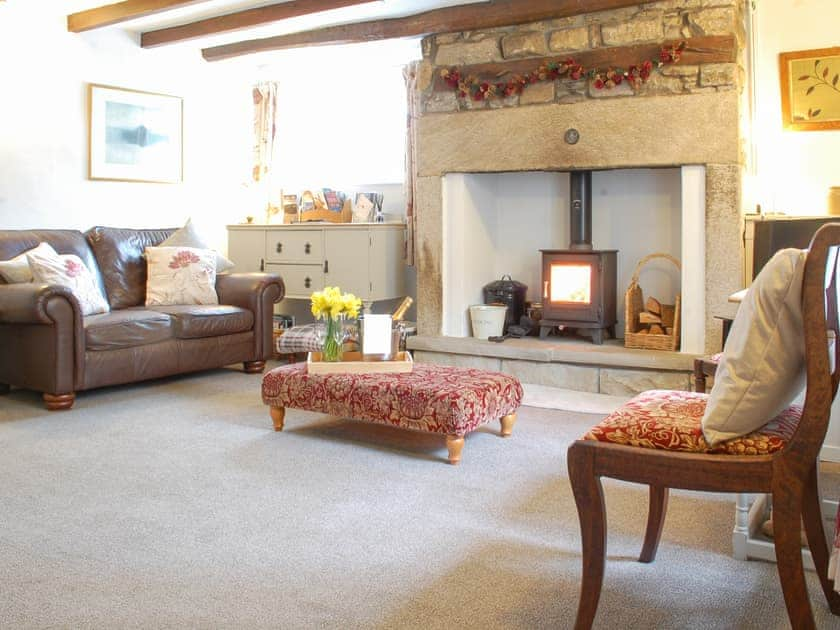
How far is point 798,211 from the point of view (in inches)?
183

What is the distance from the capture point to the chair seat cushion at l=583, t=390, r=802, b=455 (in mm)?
1747

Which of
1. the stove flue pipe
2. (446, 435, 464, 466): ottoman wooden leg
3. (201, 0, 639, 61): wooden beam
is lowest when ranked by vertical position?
(446, 435, 464, 466): ottoman wooden leg

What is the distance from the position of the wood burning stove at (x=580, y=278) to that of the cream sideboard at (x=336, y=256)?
1260 mm

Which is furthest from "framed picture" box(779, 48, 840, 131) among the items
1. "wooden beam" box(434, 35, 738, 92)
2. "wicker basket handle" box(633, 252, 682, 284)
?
"wicker basket handle" box(633, 252, 682, 284)

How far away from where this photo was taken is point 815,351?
5.33 feet

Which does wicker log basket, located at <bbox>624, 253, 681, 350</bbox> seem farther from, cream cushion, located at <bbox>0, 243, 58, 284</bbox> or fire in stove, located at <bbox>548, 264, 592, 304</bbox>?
cream cushion, located at <bbox>0, 243, 58, 284</bbox>

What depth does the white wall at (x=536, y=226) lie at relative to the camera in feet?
17.0

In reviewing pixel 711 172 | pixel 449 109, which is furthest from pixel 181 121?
pixel 711 172

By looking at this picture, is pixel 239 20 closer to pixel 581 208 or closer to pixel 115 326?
pixel 115 326

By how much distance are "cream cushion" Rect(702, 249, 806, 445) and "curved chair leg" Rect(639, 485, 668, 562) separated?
0.59m

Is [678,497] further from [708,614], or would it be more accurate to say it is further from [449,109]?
[449,109]

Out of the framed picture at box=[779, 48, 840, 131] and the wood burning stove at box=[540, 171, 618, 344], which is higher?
the framed picture at box=[779, 48, 840, 131]

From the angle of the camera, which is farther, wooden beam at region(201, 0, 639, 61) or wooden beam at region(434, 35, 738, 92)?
wooden beam at region(201, 0, 639, 61)

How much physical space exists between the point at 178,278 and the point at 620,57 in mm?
3091
